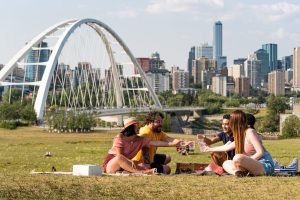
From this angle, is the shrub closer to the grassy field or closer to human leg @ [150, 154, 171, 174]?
human leg @ [150, 154, 171, 174]

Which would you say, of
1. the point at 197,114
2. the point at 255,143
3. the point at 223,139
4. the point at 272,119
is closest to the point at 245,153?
the point at 255,143

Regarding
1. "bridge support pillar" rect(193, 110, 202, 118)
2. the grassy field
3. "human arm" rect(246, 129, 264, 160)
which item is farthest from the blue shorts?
"bridge support pillar" rect(193, 110, 202, 118)

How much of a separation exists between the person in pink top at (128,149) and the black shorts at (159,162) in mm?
240

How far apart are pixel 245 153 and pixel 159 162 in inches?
76.1

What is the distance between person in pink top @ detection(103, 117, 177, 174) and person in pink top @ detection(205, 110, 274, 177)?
52.8 inches

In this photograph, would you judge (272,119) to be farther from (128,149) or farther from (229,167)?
(229,167)

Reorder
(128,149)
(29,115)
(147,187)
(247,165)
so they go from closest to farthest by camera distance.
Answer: (147,187) → (247,165) → (128,149) → (29,115)

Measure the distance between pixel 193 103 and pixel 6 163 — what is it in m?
150

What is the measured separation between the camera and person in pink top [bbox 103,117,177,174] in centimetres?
1143

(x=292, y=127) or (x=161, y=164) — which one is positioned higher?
(x=161, y=164)

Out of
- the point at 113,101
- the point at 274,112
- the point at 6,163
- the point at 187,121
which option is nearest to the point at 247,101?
the point at 187,121

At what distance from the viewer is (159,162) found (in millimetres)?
12469

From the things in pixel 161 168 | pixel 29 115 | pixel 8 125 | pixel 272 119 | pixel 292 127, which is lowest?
pixel 272 119

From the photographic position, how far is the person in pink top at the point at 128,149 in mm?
11430
